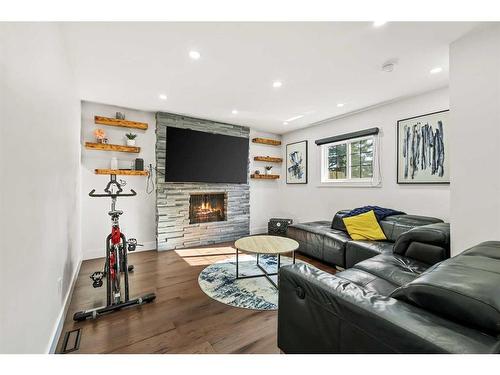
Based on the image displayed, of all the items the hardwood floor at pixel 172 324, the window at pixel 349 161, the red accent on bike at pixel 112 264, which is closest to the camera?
the hardwood floor at pixel 172 324

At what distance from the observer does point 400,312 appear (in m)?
0.82

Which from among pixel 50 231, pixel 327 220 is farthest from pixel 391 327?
pixel 327 220

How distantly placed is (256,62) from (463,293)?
2.33 metres

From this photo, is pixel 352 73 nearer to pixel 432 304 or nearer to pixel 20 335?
pixel 432 304

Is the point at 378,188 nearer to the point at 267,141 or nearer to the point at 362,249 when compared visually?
the point at 362,249

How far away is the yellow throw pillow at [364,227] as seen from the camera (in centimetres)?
287

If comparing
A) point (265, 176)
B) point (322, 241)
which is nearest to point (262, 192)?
point (265, 176)

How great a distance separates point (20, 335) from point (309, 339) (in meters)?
1.32

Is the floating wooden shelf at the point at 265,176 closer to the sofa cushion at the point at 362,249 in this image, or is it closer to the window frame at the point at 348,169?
the window frame at the point at 348,169

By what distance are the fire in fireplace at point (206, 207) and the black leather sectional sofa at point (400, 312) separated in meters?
3.25

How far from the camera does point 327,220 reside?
4262mm

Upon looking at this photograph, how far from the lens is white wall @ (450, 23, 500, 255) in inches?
67.5

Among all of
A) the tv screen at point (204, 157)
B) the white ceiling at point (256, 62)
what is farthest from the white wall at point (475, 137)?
the tv screen at point (204, 157)

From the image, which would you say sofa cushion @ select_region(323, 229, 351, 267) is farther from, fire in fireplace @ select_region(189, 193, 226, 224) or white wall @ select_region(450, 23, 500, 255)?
fire in fireplace @ select_region(189, 193, 226, 224)
